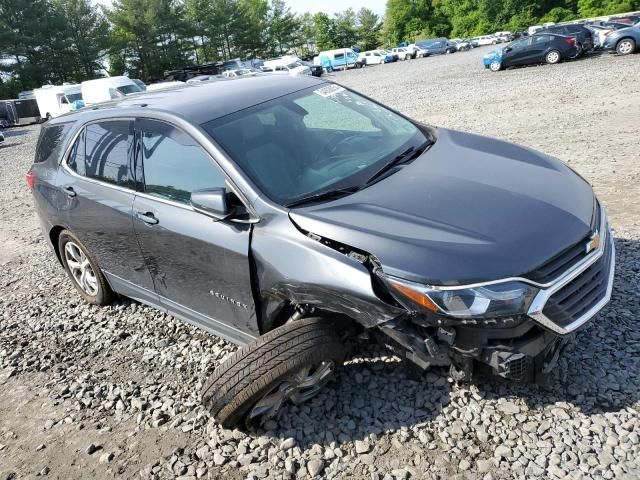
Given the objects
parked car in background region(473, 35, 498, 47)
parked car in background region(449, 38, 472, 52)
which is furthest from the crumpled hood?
parked car in background region(473, 35, 498, 47)

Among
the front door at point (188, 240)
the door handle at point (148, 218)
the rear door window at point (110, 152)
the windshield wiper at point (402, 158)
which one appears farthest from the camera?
the rear door window at point (110, 152)

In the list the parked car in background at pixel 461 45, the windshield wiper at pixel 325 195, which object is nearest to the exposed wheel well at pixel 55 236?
the windshield wiper at pixel 325 195

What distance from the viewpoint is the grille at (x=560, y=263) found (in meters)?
2.42

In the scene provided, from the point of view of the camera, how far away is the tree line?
49750mm

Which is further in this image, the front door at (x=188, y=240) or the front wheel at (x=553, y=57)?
the front wheel at (x=553, y=57)

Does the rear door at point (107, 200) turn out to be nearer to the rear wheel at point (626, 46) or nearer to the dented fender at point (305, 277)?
the dented fender at point (305, 277)

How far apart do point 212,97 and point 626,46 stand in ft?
72.1

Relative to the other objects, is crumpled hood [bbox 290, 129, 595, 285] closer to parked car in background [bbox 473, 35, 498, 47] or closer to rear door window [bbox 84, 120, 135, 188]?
rear door window [bbox 84, 120, 135, 188]

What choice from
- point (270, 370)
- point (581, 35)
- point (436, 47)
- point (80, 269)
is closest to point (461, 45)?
point (436, 47)

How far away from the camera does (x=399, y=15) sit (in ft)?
262

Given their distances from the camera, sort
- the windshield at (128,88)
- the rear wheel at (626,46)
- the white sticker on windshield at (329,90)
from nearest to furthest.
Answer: the white sticker on windshield at (329,90) < the rear wheel at (626,46) < the windshield at (128,88)

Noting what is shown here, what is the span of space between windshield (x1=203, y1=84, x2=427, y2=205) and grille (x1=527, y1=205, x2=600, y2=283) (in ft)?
3.70

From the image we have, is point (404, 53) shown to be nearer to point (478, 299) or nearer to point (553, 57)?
point (553, 57)

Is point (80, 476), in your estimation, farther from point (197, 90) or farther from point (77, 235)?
point (197, 90)
